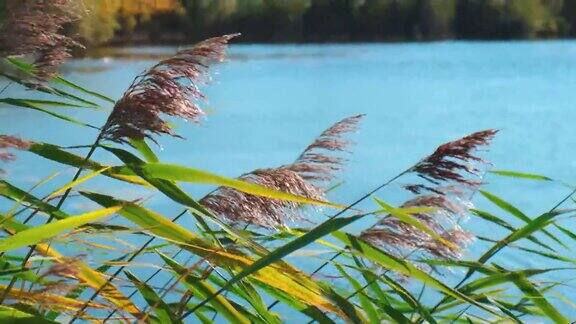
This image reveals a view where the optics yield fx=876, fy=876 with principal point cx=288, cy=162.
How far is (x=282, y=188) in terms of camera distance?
0.58 m

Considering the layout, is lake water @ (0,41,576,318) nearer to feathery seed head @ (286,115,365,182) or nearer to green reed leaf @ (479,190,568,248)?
green reed leaf @ (479,190,568,248)

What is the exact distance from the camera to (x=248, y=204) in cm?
60

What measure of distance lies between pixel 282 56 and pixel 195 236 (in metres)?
3.10

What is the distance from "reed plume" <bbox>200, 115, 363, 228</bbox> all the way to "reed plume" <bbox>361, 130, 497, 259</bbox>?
55 mm

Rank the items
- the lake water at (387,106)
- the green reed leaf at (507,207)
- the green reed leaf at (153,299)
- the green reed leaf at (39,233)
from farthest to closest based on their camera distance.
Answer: the lake water at (387,106)
the green reed leaf at (507,207)
the green reed leaf at (153,299)
the green reed leaf at (39,233)

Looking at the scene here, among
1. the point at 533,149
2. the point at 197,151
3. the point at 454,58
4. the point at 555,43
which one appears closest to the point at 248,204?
the point at 197,151

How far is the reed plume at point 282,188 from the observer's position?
582 mm

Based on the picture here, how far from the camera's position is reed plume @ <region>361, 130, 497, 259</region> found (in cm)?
57

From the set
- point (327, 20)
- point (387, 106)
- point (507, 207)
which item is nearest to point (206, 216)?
point (507, 207)

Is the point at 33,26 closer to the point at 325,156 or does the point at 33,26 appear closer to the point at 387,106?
the point at 325,156

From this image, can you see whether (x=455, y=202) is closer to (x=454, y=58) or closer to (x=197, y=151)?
(x=197, y=151)

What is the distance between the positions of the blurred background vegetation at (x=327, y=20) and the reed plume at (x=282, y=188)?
1.05 m

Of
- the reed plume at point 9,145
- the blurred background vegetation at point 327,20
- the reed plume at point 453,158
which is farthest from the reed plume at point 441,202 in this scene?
the blurred background vegetation at point 327,20

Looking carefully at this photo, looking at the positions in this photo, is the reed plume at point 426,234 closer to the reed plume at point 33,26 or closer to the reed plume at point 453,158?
the reed plume at point 453,158
